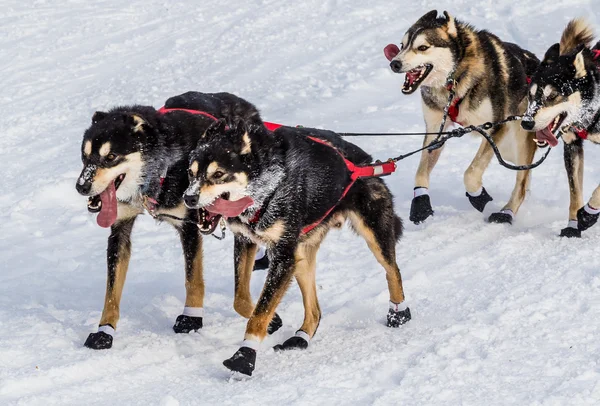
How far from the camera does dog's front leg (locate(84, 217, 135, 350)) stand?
14.6 ft

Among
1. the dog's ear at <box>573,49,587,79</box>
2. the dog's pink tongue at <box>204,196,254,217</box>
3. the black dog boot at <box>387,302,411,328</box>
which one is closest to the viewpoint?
the dog's pink tongue at <box>204,196,254,217</box>

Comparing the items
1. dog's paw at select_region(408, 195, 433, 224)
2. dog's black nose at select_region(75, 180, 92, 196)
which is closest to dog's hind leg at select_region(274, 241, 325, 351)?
dog's black nose at select_region(75, 180, 92, 196)

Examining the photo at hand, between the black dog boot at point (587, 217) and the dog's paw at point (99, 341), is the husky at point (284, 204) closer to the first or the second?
the dog's paw at point (99, 341)

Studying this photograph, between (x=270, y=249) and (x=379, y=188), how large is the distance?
2.50ft

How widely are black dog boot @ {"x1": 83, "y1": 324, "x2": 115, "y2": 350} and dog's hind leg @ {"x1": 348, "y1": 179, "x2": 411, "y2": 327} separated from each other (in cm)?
140

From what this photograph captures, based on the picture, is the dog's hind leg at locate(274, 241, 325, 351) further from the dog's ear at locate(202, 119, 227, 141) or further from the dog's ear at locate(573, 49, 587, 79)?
the dog's ear at locate(573, 49, 587, 79)

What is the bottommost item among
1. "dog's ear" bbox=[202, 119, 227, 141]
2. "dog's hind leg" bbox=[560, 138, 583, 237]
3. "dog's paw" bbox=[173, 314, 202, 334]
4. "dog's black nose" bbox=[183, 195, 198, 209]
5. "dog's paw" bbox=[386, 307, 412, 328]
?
"dog's paw" bbox=[173, 314, 202, 334]

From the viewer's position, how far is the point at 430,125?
20.4 feet

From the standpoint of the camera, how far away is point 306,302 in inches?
179

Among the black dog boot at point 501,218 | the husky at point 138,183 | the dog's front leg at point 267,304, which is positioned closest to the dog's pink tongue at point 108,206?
the husky at point 138,183

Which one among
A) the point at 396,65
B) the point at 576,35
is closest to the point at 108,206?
the point at 396,65

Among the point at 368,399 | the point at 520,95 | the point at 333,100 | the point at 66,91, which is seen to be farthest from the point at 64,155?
the point at 368,399

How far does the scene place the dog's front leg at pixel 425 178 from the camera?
603 centimetres

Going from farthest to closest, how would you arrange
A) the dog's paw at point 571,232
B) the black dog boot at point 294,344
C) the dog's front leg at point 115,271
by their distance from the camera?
the dog's paw at point 571,232 → the dog's front leg at point 115,271 → the black dog boot at point 294,344
